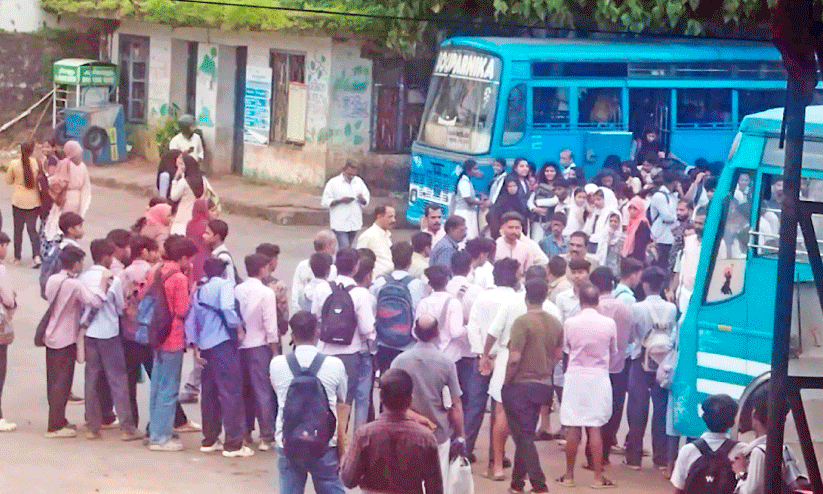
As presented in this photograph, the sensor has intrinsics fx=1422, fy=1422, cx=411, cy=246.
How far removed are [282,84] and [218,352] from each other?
543 inches

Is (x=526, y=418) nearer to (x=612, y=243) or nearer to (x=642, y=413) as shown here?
(x=642, y=413)

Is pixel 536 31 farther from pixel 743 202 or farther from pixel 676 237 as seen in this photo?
pixel 743 202

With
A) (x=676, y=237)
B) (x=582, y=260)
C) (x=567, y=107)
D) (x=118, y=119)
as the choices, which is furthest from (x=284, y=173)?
(x=582, y=260)

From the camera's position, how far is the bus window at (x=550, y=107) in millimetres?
17891

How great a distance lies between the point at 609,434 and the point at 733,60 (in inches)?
416

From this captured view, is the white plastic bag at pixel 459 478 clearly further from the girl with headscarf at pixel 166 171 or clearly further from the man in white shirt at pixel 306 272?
the girl with headscarf at pixel 166 171

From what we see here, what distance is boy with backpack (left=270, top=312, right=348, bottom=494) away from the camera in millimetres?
7574

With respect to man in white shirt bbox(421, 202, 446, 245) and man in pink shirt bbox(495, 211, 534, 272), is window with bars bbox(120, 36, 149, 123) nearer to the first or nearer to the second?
man in white shirt bbox(421, 202, 446, 245)

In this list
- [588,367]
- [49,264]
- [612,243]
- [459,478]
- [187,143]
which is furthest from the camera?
[187,143]

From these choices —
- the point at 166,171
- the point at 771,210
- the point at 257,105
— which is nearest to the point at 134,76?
the point at 257,105

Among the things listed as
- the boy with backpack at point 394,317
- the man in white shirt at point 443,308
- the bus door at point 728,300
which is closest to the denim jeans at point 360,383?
the boy with backpack at point 394,317

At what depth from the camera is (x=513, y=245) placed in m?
11.4

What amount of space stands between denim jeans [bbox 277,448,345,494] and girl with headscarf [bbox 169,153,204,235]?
217 inches

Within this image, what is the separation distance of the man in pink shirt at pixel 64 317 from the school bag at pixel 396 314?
193 centimetres
